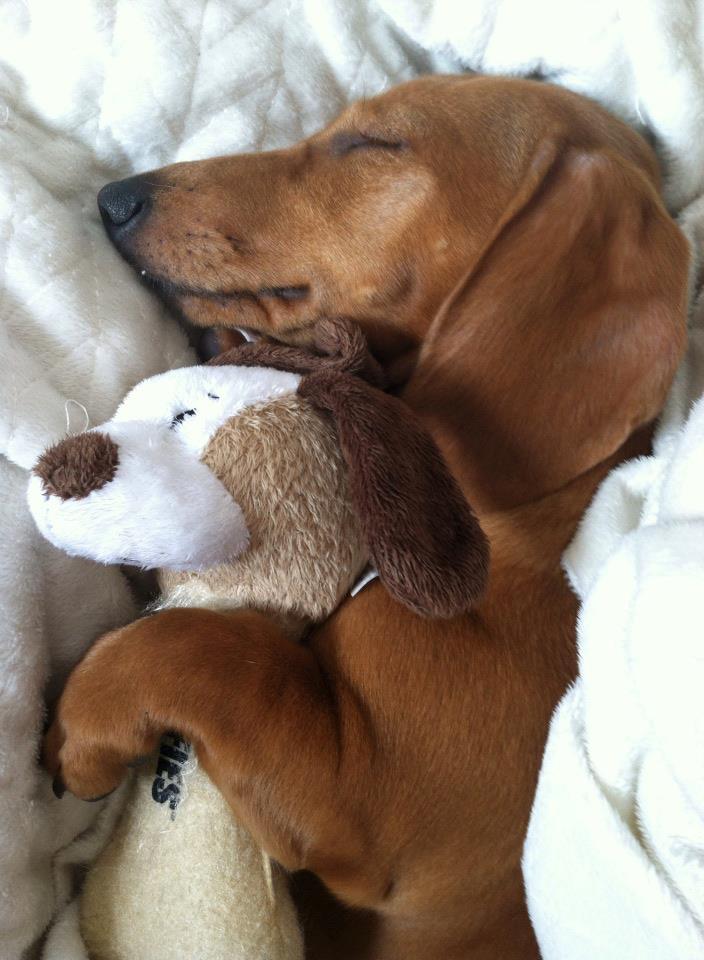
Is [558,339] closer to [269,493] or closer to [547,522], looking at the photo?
[547,522]

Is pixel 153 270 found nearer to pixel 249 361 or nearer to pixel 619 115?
pixel 249 361

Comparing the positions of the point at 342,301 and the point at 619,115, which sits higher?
the point at 619,115

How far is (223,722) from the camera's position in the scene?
0.80 metres

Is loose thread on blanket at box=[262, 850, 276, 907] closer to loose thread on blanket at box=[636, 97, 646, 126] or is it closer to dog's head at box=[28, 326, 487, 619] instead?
dog's head at box=[28, 326, 487, 619]

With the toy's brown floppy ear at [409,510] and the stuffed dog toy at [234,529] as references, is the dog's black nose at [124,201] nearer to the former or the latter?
the stuffed dog toy at [234,529]

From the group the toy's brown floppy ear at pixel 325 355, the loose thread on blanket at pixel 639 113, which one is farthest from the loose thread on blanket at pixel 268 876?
the loose thread on blanket at pixel 639 113

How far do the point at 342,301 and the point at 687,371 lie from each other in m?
0.46

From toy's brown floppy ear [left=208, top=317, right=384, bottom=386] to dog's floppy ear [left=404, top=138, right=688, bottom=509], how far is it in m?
0.08

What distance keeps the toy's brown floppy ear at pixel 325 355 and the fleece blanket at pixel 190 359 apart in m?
0.13

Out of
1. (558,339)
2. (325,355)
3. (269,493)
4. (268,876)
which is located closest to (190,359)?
(325,355)

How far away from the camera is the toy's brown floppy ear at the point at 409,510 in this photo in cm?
67

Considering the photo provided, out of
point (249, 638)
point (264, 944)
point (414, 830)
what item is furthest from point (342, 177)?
point (264, 944)

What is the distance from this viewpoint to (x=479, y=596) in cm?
70

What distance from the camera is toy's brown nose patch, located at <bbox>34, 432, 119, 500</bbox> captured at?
706 millimetres
